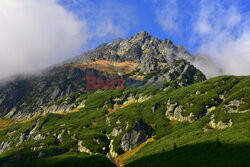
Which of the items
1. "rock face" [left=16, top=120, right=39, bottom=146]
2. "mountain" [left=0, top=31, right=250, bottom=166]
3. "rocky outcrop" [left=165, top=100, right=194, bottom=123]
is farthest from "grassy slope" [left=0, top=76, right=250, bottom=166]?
"rock face" [left=16, top=120, right=39, bottom=146]

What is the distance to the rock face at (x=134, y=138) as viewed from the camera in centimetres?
10806

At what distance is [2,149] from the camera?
159 meters

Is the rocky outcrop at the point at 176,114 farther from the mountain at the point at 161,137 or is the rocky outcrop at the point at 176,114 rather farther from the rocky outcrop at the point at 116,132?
the rocky outcrop at the point at 116,132

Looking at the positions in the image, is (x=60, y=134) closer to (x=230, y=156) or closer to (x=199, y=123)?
(x=199, y=123)

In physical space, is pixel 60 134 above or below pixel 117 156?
above

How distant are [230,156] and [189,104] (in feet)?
286

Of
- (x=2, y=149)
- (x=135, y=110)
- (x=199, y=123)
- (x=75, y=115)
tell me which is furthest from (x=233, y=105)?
(x=2, y=149)

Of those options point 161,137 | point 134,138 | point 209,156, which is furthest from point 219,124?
point 209,156

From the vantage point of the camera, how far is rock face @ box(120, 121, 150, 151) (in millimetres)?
108062

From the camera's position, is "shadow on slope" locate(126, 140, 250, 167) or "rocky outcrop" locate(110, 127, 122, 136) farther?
"rocky outcrop" locate(110, 127, 122, 136)

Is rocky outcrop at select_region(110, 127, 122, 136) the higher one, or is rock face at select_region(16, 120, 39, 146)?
rock face at select_region(16, 120, 39, 146)

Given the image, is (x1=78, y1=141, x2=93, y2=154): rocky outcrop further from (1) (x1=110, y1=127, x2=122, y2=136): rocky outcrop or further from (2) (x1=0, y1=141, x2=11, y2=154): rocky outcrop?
(2) (x1=0, y1=141, x2=11, y2=154): rocky outcrop

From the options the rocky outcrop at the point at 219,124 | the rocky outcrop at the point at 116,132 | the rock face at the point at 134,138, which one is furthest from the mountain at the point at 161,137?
the rocky outcrop at the point at 116,132

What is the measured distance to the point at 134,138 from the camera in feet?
365
